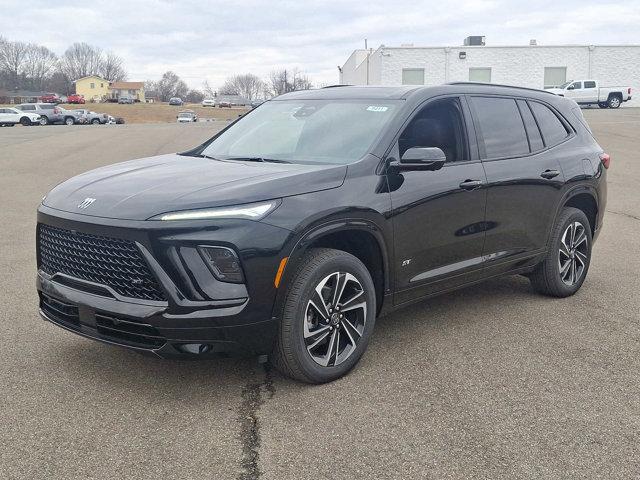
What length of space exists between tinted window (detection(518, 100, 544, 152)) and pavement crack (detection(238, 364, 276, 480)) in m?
2.97

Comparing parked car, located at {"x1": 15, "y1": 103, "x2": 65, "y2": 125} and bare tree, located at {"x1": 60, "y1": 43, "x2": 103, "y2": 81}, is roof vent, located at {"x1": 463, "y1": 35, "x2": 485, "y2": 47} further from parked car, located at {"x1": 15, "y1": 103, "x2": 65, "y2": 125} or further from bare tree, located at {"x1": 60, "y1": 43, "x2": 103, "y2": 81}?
bare tree, located at {"x1": 60, "y1": 43, "x2": 103, "y2": 81}

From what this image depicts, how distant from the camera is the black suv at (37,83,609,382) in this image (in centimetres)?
358

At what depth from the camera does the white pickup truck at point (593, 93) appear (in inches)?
1763

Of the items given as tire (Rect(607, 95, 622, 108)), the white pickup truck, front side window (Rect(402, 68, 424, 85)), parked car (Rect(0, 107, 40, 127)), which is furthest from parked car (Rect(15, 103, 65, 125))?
tire (Rect(607, 95, 622, 108))

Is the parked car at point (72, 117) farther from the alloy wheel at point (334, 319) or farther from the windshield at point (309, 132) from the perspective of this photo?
the alloy wheel at point (334, 319)

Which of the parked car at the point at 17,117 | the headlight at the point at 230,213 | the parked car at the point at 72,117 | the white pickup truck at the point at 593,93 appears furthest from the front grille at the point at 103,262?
the parked car at the point at 72,117

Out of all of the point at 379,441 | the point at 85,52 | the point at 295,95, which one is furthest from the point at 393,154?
the point at 85,52

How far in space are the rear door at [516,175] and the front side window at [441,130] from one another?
21 centimetres

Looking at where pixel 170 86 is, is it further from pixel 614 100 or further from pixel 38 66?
pixel 614 100

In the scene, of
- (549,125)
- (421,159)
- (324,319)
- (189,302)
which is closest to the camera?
(189,302)

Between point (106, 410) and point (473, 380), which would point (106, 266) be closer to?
point (106, 410)

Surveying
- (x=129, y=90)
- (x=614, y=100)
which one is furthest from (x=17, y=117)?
(x=129, y=90)

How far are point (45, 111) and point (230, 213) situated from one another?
51.0 metres

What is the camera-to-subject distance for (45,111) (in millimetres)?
49781
